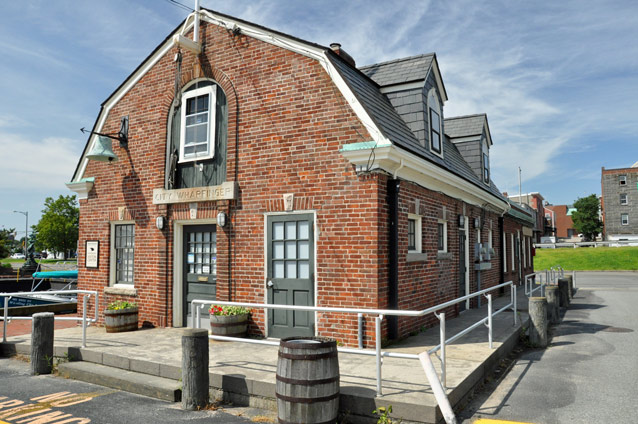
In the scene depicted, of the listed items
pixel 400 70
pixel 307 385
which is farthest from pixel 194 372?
pixel 400 70

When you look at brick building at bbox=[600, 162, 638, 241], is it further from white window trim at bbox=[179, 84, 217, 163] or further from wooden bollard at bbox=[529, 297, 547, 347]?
white window trim at bbox=[179, 84, 217, 163]

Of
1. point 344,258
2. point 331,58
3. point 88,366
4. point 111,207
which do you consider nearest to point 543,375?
point 344,258

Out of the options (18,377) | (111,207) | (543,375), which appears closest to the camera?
(543,375)

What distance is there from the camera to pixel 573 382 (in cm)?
655

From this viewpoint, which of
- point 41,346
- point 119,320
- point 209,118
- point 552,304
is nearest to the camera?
point 41,346

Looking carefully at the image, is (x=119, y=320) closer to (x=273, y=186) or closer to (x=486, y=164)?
(x=273, y=186)

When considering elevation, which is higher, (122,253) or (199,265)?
(122,253)

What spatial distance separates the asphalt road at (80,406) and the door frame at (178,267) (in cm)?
287

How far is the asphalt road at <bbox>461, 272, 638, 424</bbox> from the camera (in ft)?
17.3

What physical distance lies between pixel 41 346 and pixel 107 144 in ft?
16.6

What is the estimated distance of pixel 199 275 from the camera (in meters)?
9.81

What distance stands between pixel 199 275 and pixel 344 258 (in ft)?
12.2

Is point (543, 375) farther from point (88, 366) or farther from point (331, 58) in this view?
point (88, 366)

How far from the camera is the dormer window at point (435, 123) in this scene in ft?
35.0
